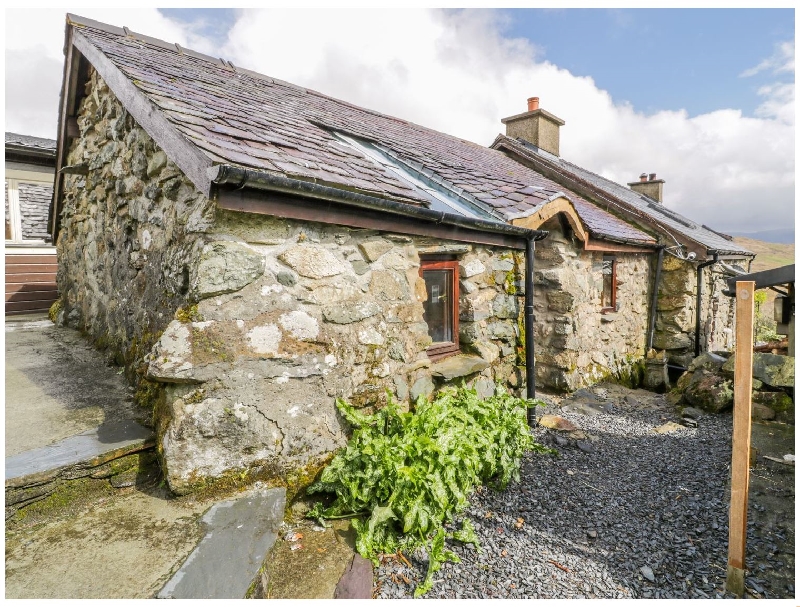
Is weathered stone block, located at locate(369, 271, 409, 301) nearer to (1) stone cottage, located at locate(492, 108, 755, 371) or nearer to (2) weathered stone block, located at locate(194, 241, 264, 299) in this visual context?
(2) weathered stone block, located at locate(194, 241, 264, 299)

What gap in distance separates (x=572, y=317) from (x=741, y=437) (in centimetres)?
464

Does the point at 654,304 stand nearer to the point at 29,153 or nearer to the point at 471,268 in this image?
the point at 471,268

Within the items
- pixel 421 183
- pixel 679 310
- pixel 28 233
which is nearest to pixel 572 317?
pixel 421 183

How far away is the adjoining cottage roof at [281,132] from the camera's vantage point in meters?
3.32

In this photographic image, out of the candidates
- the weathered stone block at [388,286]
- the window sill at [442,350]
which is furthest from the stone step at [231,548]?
the window sill at [442,350]

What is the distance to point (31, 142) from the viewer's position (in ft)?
30.8

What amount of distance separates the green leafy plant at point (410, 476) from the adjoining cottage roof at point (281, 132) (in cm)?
190

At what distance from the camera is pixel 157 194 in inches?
144

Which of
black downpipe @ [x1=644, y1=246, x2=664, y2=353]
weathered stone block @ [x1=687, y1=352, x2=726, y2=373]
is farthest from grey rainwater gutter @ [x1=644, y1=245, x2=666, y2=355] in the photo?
weathered stone block @ [x1=687, y1=352, x2=726, y2=373]

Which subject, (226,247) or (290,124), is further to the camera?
(290,124)

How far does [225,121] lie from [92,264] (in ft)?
9.30

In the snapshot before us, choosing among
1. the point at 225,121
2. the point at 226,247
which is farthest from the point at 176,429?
the point at 225,121

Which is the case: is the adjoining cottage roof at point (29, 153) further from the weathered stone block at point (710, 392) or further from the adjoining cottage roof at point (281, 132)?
the weathered stone block at point (710, 392)

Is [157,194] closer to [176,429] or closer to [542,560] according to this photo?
[176,429]
